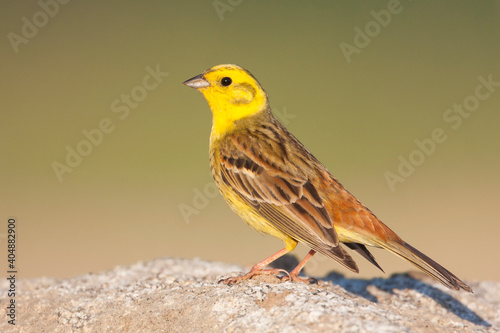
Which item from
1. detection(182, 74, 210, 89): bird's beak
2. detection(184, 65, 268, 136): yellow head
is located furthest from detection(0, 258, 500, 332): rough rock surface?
detection(182, 74, 210, 89): bird's beak

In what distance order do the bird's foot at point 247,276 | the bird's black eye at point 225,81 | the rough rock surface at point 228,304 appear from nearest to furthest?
the rough rock surface at point 228,304 < the bird's foot at point 247,276 < the bird's black eye at point 225,81

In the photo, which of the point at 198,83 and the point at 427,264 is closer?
the point at 427,264

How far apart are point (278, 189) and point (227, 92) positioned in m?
1.26

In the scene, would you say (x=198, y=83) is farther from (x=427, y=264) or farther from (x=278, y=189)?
(x=427, y=264)

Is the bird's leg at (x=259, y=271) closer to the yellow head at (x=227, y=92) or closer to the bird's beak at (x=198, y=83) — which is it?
the yellow head at (x=227, y=92)

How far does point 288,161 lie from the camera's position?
5.95 meters

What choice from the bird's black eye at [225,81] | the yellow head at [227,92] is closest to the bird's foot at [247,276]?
the yellow head at [227,92]

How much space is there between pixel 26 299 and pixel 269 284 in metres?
2.72

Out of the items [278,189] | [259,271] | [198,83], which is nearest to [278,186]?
[278,189]

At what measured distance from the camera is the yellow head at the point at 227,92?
631 centimetres

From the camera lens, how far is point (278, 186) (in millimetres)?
5758

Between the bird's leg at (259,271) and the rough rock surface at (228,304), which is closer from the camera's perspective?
the rough rock surface at (228,304)

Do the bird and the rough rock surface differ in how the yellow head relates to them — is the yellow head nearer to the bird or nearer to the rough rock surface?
the bird

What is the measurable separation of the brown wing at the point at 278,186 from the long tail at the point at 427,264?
0.54 metres
